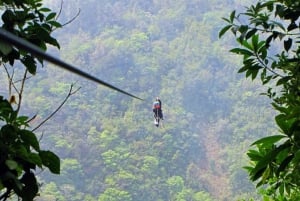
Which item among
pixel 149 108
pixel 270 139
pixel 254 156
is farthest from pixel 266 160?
pixel 149 108

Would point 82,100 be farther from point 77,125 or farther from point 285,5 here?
point 285,5

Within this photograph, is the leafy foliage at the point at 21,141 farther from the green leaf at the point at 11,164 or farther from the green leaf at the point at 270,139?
the green leaf at the point at 270,139

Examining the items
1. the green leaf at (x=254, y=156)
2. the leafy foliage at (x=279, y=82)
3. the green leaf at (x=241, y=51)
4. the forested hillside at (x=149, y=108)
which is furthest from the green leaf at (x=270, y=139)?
the forested hillside at (x=149, y=108)

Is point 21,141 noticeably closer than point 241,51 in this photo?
Yes

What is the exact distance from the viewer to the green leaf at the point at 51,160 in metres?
0.85

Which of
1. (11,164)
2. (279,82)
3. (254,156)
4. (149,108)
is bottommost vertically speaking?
(11,164)

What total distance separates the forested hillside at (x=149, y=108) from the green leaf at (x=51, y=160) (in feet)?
62.2

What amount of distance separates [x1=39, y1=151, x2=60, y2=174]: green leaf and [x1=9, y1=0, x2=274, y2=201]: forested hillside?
18948 mm

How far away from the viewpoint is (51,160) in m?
0.85

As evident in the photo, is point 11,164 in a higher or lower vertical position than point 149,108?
lower

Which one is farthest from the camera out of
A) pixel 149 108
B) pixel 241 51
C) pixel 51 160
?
pixel 149 108

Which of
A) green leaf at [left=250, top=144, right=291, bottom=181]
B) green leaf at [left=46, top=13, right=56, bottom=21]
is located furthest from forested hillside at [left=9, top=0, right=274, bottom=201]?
green leaf at [left=250, top=144, right=291, bottom=181]

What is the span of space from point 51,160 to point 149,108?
28.9 m

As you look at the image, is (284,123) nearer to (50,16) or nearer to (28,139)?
(28,139)
